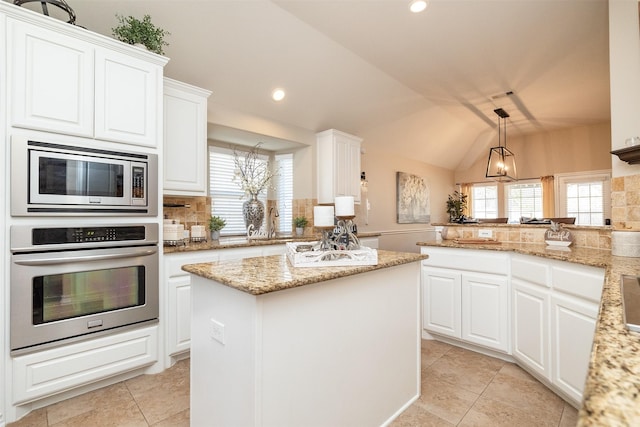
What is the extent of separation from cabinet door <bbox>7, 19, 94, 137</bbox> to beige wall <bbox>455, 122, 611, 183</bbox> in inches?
308

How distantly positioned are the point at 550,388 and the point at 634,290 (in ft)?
4.45

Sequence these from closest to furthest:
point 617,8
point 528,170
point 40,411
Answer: point 40,411 → point 617,8 → point 528,170

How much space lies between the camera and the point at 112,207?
220 cm

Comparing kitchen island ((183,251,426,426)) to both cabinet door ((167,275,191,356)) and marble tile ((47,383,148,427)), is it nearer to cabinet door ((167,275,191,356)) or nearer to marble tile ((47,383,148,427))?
marble tile ((47,383,148,427))

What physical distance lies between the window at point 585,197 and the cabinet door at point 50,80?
7.98 metres

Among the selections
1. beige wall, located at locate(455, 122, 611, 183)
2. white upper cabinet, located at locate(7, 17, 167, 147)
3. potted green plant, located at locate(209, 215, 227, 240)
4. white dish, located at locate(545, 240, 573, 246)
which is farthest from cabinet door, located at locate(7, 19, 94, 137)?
beige wall, located at locate(455, 122, 611, 183)

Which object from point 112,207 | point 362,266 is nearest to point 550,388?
point 362,266

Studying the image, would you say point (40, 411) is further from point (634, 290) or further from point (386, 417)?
point (634, 290)

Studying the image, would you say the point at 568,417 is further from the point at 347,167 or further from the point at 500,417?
the point at 347,167

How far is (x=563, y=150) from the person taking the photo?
262 inches

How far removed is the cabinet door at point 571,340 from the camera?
1.84m

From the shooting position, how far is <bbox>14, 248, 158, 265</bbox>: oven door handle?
191 cm

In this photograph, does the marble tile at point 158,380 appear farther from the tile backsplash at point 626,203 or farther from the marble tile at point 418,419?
the tile backsplash at point 626,203

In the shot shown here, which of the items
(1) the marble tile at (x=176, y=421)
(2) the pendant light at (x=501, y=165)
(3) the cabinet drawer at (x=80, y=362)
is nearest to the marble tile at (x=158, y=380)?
(3) the cabinet drawer at (x=80, y=362)
